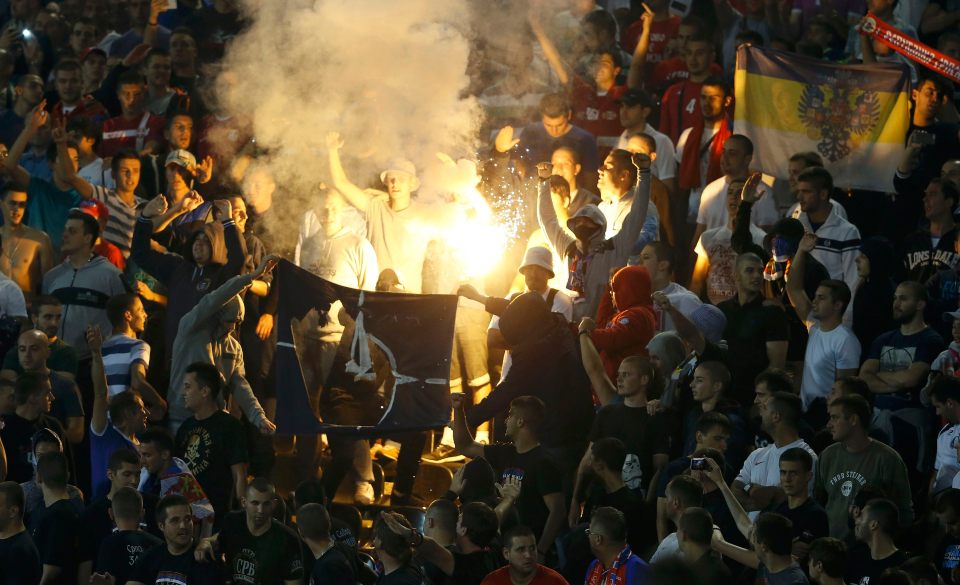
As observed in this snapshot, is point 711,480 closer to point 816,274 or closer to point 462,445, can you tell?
point 462,445

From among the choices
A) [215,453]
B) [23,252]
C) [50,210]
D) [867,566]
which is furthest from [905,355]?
[50,210]

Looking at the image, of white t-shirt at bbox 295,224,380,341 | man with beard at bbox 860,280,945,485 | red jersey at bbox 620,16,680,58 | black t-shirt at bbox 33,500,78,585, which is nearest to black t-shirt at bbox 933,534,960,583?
man with beard at bbox 860,280,945,485

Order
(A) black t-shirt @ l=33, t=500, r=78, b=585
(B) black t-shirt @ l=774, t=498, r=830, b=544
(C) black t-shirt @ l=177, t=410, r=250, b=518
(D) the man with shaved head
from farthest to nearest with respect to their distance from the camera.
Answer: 1. (D) the man with shaved head
2. (C) black t-shirt @ l=177, t=410, r=250, b=518
3. (A) black t-shirt @ l=33, t=500, r=78, b=585
4. (B) black t-shirt @ l=774, t=498, r=830, b=544


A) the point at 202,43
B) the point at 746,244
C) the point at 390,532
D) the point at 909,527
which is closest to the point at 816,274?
the point at 746,244

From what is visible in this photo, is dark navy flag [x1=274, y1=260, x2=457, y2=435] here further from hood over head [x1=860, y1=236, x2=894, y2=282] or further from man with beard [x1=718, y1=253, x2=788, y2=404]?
hood over head [x1=860, y1=236, x2=894, y2=282]

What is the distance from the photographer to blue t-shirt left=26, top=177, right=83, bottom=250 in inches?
528

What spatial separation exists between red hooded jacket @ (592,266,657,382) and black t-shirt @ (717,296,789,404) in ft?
1.69

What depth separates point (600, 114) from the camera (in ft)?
45.8

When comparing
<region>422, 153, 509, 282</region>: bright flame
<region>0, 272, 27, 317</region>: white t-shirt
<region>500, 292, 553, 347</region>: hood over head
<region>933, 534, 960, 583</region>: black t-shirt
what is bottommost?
<region>0, 272, 27, 317</region>: white t-shirt

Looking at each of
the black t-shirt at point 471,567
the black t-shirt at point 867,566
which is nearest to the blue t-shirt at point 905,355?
the black t-shirt at point 867,566

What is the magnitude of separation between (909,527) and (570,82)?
6.39 m

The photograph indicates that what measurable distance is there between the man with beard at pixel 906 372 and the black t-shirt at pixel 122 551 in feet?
13.5

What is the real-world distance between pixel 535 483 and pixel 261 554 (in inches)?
58.0

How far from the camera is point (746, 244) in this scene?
11141mm
